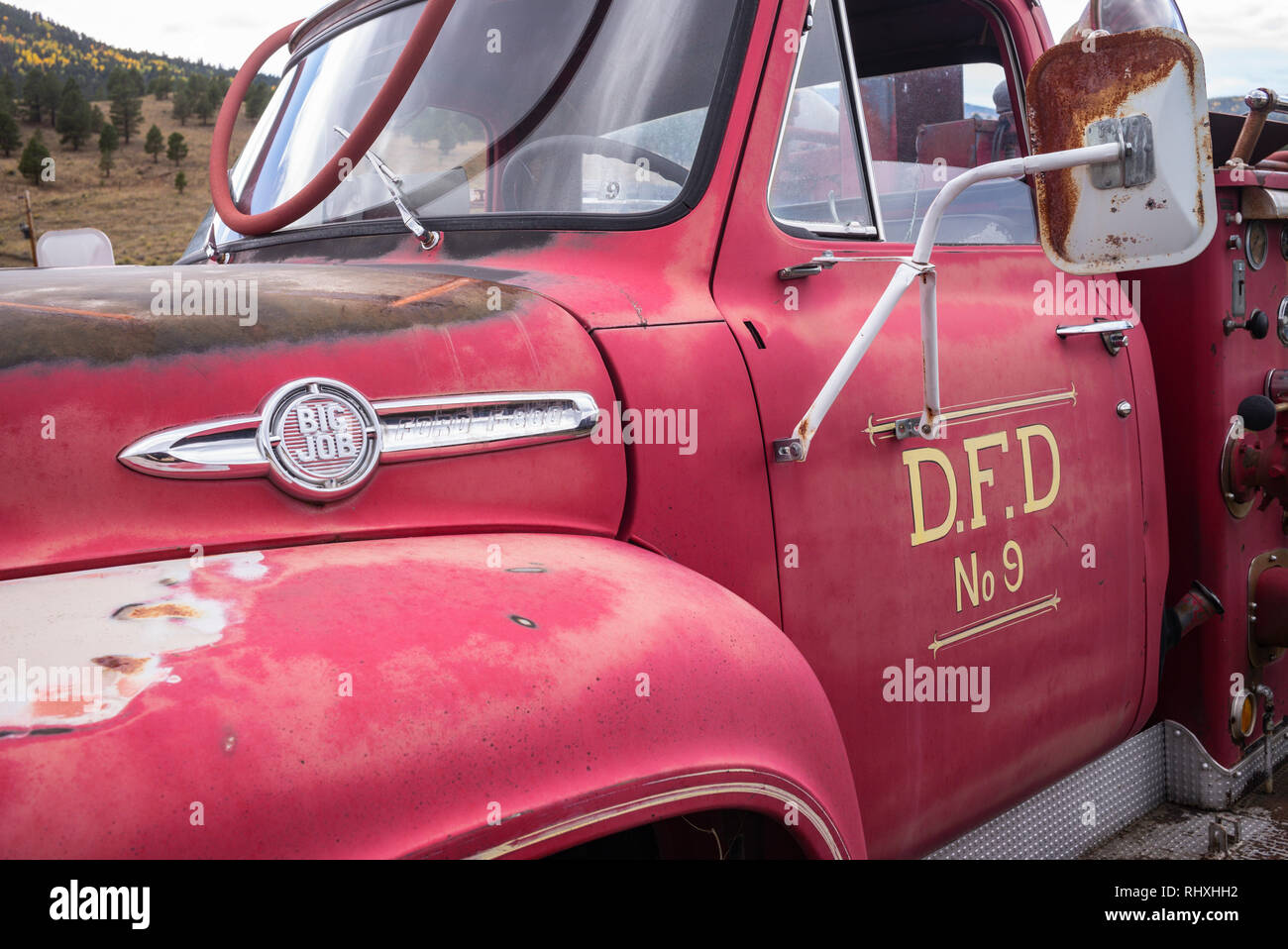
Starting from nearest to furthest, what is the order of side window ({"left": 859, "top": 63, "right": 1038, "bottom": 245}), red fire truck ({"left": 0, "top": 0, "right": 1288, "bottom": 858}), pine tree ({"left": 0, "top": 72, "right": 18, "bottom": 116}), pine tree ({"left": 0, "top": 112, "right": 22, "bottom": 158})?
red fire truck ({"left": 0, "top": 0, "right": 1288, "bottom": 858}) → side window ({"left": 859, "top": 63, "right": 1038, "bottom": 245}) → pine tree ({"left": 0, "top": 112, "right": 22, "bottom": 158}) → pine tree ({"left": 0, "top": 72, "right": 18, "bottom": 116})

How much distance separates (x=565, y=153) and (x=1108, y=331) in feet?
4.15

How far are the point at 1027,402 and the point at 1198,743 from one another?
114 cm

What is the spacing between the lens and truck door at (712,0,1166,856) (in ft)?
5.97

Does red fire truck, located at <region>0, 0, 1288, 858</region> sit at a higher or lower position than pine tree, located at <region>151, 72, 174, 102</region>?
lower

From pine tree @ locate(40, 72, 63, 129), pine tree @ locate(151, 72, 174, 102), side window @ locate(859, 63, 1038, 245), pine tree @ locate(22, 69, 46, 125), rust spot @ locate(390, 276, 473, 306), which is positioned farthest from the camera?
pine tree @ locate(151, 72, 174, 102)

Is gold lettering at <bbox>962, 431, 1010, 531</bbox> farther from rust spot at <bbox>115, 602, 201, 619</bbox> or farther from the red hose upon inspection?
rust spot at <bbox>115, 602, 201, 619</bbox>

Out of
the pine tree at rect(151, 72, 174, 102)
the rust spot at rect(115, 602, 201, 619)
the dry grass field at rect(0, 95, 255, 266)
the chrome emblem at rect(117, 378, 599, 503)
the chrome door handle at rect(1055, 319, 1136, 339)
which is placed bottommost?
the rust spot at rect(115, 602, 201, 619)

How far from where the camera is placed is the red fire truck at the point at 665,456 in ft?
3.50

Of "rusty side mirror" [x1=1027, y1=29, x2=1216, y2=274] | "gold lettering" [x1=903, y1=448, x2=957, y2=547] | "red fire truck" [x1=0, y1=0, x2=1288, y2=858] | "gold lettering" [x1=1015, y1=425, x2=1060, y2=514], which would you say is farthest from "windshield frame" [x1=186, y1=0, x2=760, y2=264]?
"gold lettering" [x1=1015, y1=425, x2=1060, y2=514]

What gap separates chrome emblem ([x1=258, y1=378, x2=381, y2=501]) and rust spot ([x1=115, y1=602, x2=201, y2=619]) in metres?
0.22

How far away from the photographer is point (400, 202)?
6.49 feet

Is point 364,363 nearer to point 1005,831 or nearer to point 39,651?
point 39,651

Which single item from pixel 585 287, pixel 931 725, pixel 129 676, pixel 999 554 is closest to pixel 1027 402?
pixel 999 554

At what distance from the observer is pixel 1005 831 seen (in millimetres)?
2248
